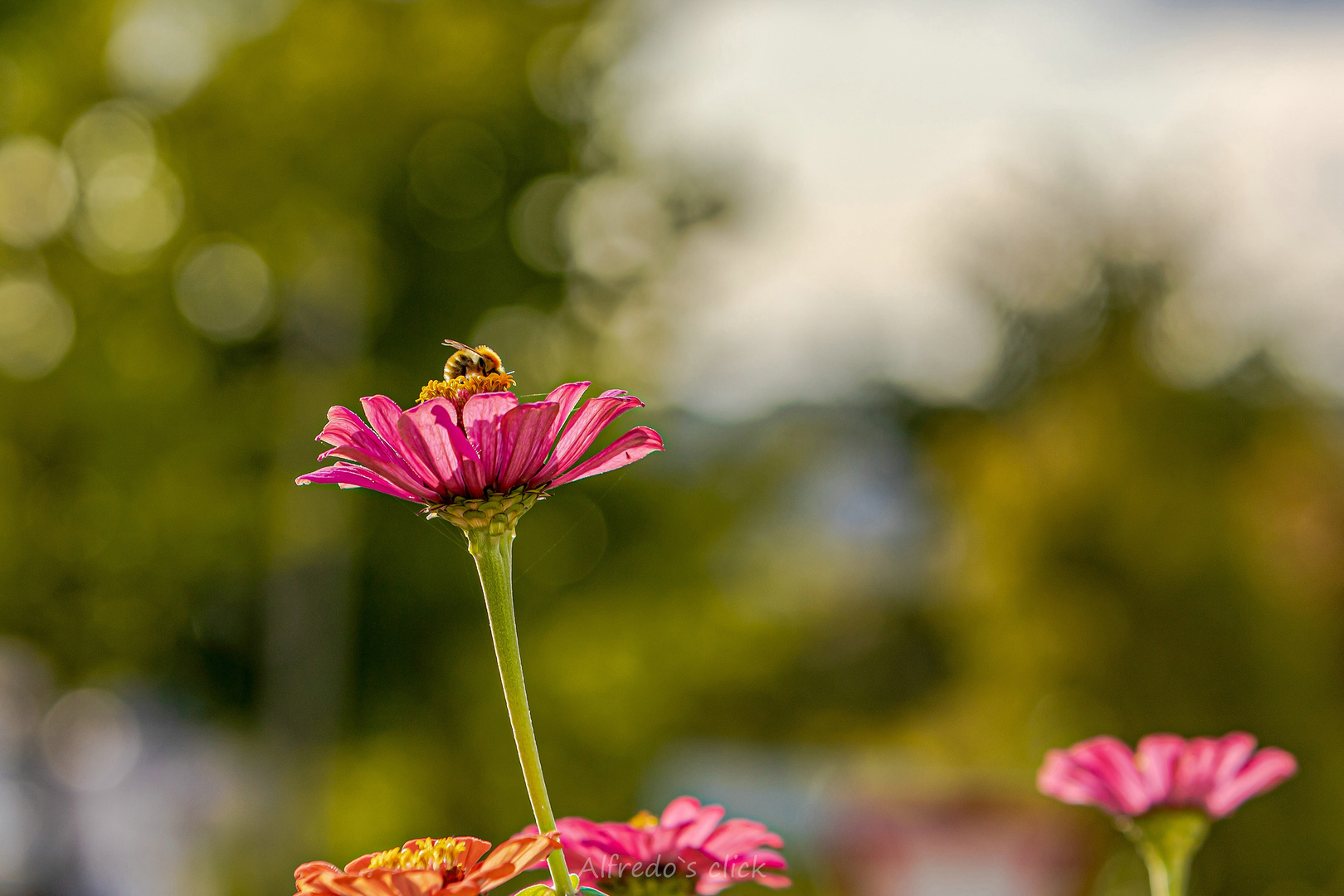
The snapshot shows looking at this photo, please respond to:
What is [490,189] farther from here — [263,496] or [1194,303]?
[1194,303]

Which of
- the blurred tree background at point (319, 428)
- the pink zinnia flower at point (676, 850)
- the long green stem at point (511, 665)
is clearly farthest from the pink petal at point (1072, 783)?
the blurred tree background at point (319, 428)

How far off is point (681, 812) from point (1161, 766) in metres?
0.32

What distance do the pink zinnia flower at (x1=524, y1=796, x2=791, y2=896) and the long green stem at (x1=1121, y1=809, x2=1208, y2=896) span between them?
0.27 meters

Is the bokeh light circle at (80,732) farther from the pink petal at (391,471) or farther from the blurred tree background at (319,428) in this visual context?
the pink petal at (391,471)

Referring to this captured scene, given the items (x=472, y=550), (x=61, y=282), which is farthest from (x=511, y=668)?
(x=61, y=282)

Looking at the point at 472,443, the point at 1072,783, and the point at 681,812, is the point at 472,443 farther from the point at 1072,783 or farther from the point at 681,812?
the point at 1072,783

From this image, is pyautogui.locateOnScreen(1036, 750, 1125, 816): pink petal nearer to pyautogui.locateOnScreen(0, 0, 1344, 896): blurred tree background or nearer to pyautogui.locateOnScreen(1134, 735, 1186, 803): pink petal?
pyautogui.locateOnScreen(1134, 735, 1186, 803): pink petal

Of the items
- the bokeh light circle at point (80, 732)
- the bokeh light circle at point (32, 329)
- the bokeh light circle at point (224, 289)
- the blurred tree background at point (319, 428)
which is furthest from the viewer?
the bokeh light circle at point (80, 732)

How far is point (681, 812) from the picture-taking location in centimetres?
60

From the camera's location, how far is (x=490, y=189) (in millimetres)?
4855

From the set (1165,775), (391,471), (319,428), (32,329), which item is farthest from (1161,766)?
(32,329)

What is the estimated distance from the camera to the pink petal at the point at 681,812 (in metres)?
0.59

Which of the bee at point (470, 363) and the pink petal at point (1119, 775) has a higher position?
the bee at point (470, 363)

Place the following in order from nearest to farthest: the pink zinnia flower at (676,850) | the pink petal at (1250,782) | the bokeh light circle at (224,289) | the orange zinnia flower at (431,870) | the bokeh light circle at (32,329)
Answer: the orange zinnia flower at (431,870) → the pink zinnia flower at (676,850) → the pink petal at (1250,782) → the bokeh light circle at (32,329) → the bokeh light circle at (224,289)
